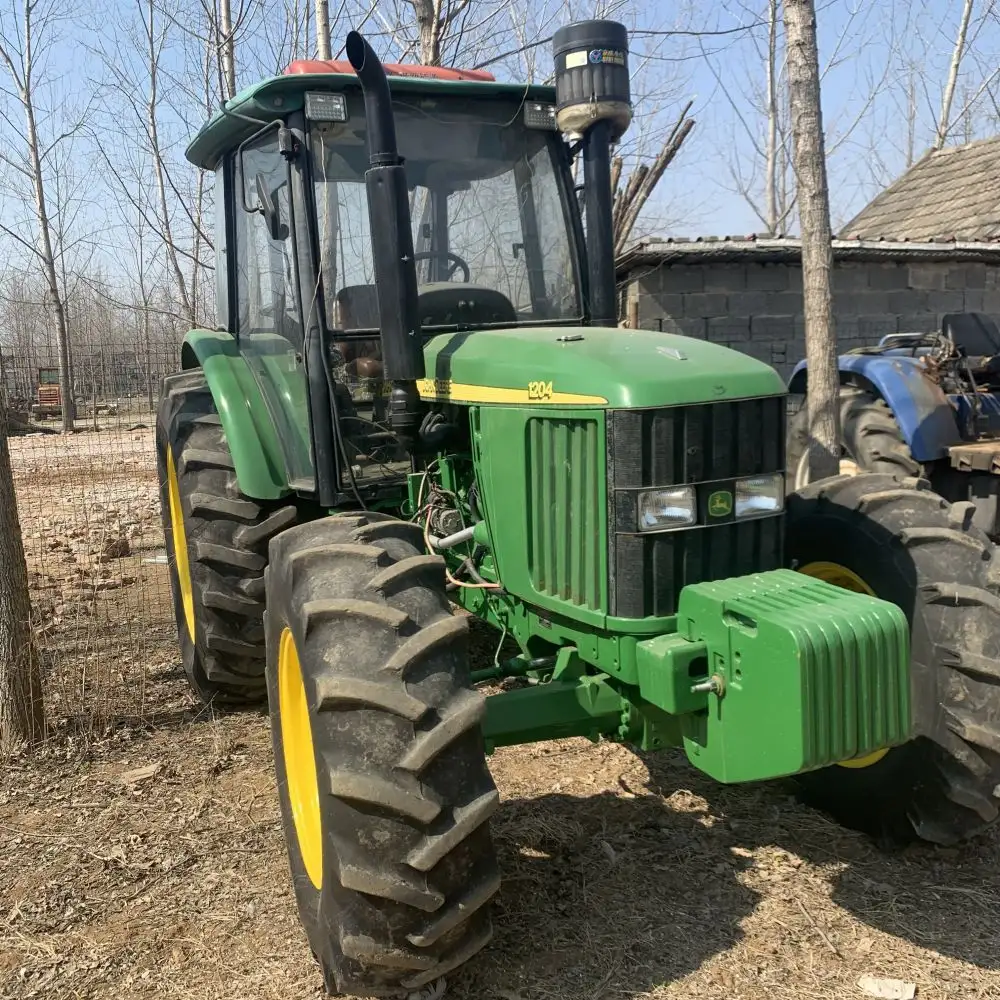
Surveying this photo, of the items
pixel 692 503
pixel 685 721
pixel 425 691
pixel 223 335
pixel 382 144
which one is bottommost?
pixel 685 721

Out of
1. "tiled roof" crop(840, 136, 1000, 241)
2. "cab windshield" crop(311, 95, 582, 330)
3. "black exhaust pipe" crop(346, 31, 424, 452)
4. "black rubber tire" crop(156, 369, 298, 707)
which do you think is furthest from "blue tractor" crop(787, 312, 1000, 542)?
"tiled roof" crop(840, 136, 1000, 241)

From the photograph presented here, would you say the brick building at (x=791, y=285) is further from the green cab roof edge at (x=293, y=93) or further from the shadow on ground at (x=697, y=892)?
the shadow on ground at (x=697, y=892)

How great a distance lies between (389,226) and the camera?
2.95 m

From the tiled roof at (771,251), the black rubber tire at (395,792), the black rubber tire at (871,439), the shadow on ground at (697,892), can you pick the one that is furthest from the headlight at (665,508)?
the tiled roof at (771,251)

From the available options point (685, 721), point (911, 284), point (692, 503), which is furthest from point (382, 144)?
point (911, 284)

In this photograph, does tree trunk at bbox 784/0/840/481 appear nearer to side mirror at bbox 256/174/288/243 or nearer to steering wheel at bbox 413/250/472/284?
steering wheel at bbox 413/250/472/284

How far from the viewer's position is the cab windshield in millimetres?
3572

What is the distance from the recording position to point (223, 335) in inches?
188

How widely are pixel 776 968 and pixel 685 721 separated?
Result: 0.71m

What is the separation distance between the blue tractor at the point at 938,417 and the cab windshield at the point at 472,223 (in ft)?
9.35

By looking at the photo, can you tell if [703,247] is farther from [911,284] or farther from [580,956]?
[580,956]

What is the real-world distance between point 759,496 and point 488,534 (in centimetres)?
90

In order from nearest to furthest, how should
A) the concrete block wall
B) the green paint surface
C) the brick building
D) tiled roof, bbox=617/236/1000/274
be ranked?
the green paint surface
tiled roof, bbox=617/236/1000/274
the brick building
the concrete block wall

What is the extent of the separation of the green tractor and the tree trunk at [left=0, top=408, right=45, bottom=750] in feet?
2.24
